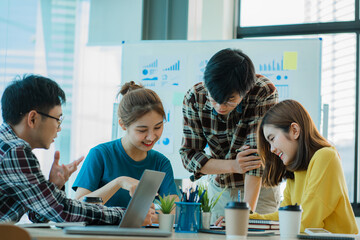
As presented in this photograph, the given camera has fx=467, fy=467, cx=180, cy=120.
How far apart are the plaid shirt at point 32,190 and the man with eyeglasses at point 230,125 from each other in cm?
83

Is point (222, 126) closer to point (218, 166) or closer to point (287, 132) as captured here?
point (218, 166)

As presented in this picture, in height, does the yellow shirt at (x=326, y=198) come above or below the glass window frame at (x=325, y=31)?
below

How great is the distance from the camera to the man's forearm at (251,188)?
216cm

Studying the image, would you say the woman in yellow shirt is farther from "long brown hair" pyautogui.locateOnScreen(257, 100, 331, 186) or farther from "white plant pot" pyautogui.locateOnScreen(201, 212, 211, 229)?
"white plant pot" pyautogui.locateOnScreen(201, 212, 211, 229)

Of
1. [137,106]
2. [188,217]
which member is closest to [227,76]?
[137,106]

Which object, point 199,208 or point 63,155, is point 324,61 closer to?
point 63,155

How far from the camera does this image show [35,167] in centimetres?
138

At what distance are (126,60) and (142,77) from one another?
0.63ft

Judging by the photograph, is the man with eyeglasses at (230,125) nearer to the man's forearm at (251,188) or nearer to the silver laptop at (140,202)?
the man's forearm at (251,188)

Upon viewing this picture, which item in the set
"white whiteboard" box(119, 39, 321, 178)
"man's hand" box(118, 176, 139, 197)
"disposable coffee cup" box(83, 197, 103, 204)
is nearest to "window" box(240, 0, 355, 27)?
"white whiteboard" box(119, 39, 321, 178)

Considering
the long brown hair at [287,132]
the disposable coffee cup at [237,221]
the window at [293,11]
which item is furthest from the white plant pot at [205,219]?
the window at [293,11]

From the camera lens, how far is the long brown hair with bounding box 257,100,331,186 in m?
1.90

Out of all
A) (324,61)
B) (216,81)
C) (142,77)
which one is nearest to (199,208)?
(216,81)

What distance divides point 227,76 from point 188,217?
73 cm
